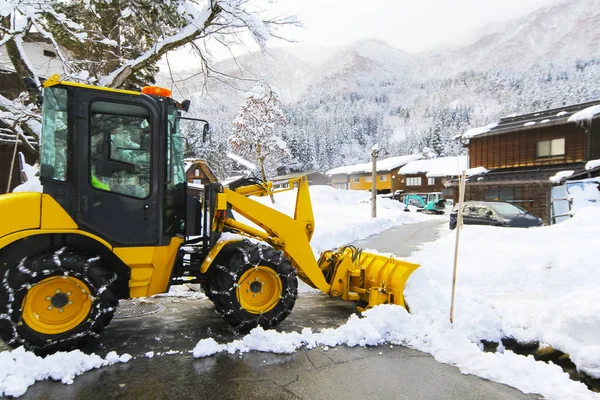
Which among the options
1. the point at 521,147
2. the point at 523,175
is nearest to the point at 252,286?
the point at 523,175

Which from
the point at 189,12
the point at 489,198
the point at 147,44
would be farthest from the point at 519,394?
the point at 489,198

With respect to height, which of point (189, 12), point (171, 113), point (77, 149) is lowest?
point (77, 149)

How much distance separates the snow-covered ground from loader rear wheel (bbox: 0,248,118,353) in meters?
0.24

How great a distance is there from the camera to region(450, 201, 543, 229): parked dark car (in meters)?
13.2

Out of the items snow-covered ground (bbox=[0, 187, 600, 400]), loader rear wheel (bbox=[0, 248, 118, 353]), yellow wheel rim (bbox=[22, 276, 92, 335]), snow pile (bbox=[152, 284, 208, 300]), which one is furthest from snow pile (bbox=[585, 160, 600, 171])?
yellow wheel rim (bbox=[22, 276, 92, 335])

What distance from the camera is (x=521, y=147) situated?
23.0 metres

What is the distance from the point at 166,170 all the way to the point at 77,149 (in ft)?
2.90

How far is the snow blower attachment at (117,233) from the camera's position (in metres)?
3.81

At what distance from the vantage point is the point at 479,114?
84.6m

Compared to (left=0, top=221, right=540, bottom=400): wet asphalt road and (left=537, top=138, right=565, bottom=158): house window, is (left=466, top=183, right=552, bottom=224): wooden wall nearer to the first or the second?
(left=537, top=138, right=565, bottom=158): house window

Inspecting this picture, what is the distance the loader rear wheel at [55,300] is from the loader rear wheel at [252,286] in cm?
113

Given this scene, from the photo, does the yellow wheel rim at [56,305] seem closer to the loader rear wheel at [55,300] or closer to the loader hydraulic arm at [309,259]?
the loader rear wheel at [55,300]

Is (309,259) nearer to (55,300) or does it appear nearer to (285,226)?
(285,226)

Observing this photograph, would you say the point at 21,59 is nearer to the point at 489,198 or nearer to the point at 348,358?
the point at 348,358
